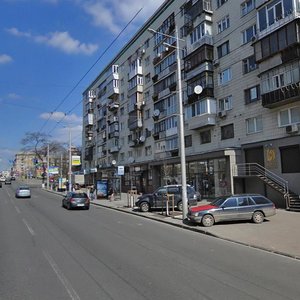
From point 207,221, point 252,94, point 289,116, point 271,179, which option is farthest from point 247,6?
point 207,221

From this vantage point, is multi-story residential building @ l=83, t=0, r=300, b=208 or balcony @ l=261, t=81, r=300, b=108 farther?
multi-story residential building @ l=83, t=0, r=300, b=208

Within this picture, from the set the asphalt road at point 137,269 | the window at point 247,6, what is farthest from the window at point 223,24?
the asphalt road at point 137,269

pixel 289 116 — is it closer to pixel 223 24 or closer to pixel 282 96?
pixel 282 96

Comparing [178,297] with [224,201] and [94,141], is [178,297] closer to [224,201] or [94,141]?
[224,201]

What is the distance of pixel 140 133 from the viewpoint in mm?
54906

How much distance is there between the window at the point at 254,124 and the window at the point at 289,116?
235 centimetres

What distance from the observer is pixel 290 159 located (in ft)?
Answer: 89.0

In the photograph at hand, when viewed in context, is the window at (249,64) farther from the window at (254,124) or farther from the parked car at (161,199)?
the parked car at (161,199)

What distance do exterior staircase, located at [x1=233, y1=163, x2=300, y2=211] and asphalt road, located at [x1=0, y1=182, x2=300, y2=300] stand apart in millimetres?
12562

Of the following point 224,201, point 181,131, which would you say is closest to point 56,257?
point 224,201

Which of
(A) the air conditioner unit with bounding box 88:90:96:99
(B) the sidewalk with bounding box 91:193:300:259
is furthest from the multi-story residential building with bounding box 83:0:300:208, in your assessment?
(A) the air conditioner unit with bounding box 88:90:96:99

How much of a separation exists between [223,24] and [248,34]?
4437 mm

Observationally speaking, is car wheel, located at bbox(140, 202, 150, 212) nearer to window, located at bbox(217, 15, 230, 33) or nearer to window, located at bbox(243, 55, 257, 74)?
window, located at bbox(243, 55, 257, 74)

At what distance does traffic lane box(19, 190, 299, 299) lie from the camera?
7066mm
